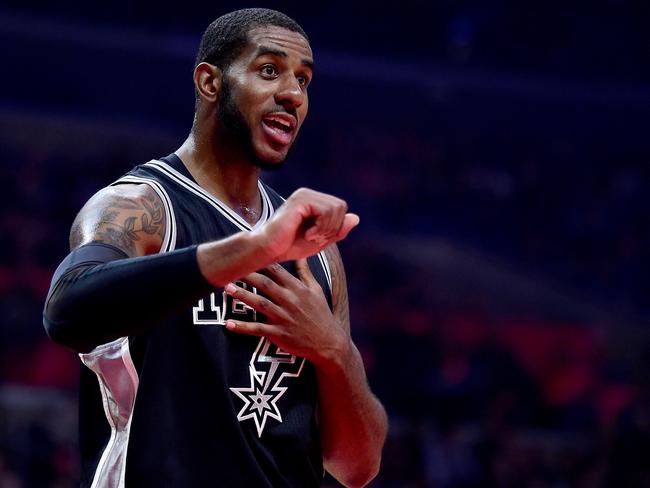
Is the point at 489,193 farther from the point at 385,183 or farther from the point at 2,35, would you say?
the point at 2,35

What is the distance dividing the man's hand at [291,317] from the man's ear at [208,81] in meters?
0.53

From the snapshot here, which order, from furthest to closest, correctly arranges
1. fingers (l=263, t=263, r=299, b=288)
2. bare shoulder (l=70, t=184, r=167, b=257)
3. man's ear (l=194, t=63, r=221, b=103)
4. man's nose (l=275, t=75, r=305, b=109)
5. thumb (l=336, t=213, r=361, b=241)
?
man's ear (l=194, t=63, r=221, b=103)
man's nose (l=275, t=75, r=305, b=109)
fingers (l=263, t=263, r=299, b=288)
bare shoulder (l=70, t=184, r=167, b=257)
thumb (l=336, t=213, r=361, b=241)

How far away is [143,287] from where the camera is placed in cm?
207

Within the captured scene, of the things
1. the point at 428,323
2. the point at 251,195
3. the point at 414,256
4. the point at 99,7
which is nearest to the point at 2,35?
the point at 99,7

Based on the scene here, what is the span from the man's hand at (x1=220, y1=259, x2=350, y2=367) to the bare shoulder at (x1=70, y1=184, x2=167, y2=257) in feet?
0.75

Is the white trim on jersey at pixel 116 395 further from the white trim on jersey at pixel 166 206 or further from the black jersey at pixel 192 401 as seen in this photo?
the white trim on jersey at pixel 166 206

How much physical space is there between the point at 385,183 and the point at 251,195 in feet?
34.1

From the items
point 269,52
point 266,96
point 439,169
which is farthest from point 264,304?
point 439,169

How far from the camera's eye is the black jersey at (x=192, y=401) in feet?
7.93

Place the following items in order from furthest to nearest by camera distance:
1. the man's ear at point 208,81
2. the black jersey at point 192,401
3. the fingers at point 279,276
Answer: the man's ear at point 208,81 → the fingers at point 279,276 → the black jersey at point 192,401

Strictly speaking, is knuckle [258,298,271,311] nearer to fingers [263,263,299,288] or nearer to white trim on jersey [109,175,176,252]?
fingers [263,263,299,288]

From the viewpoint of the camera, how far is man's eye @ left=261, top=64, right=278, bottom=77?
8.89 ft

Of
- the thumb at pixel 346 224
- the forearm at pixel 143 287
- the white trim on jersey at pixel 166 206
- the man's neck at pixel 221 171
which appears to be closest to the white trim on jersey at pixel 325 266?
the man's neck at pixel 221 171

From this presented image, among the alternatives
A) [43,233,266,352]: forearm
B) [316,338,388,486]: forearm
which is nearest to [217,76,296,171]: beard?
[316,338,388,486]: forearm
